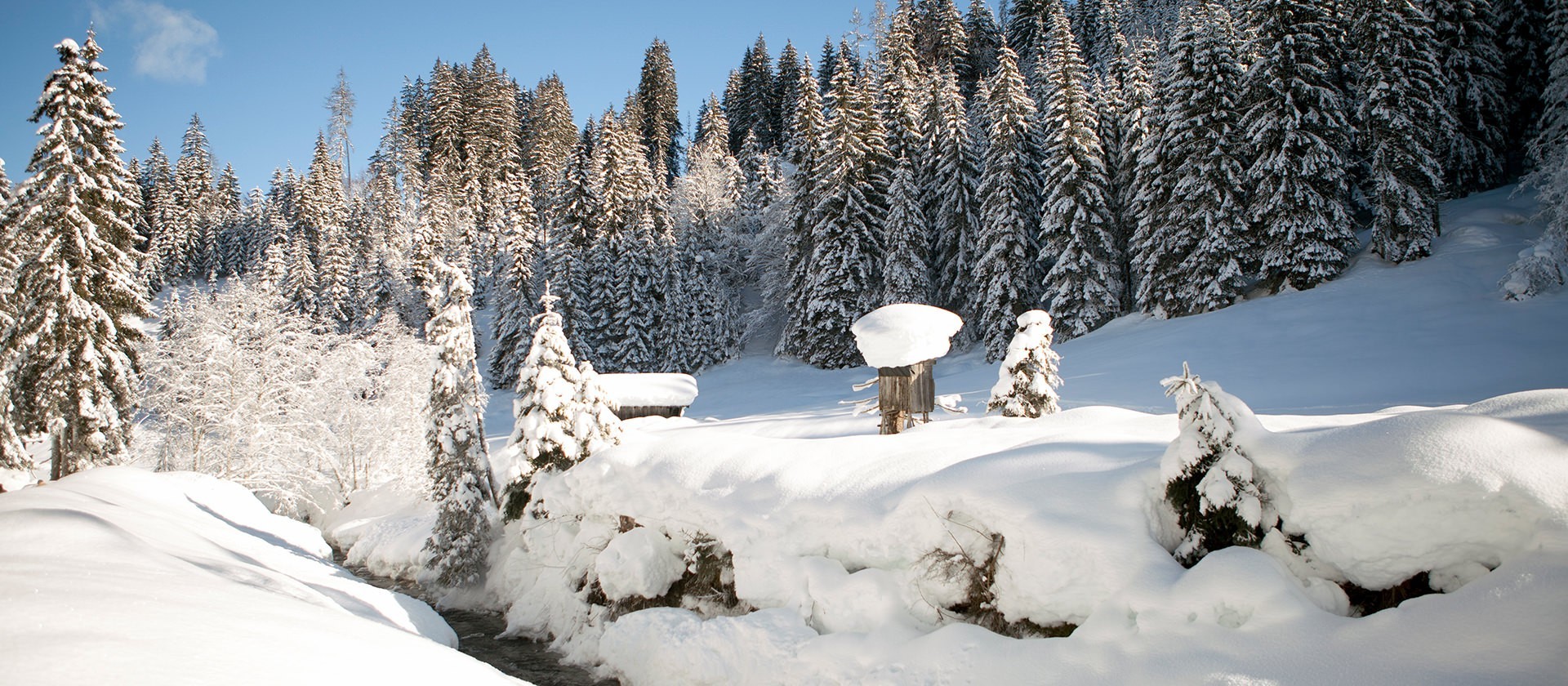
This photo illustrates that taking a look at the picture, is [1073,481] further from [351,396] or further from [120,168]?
[351,396]

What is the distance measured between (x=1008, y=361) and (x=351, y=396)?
24.6 meters

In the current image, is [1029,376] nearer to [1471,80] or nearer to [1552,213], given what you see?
[1552,213]

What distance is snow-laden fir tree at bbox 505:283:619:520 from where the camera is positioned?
13398mm

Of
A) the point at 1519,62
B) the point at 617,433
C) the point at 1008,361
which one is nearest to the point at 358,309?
the point at 617,433

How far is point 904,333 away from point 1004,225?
21361 mm

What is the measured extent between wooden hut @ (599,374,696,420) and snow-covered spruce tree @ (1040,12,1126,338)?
18.6 meters

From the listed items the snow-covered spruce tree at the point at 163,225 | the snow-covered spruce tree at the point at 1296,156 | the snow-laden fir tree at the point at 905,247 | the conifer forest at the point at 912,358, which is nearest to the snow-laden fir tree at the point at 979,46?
the conifer forest at the point at 912,358

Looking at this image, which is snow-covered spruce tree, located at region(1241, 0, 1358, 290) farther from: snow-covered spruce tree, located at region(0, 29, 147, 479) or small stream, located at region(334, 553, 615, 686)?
snow-covered spruce tree, located at region(0, 29, 147, 479)

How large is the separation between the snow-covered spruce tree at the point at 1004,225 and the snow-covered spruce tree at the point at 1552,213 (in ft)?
49.2

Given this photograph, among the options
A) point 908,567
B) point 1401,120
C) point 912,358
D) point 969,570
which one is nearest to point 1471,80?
point 1401,120

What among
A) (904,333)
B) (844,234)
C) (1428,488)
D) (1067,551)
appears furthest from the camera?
(844,234)

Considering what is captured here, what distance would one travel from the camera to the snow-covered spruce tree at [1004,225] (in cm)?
3072

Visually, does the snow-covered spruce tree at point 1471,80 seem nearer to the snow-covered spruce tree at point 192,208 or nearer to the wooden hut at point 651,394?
the wooden hut at point 651,394

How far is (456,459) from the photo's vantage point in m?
15.2
